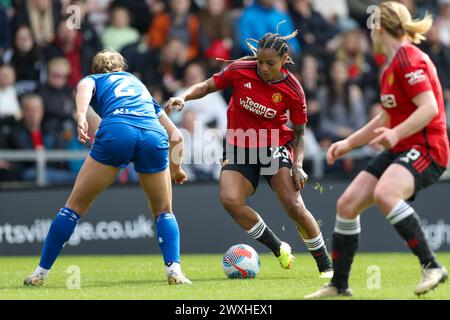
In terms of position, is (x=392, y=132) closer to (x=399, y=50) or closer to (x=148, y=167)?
(x=399, y=50)

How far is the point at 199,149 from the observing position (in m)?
14.5

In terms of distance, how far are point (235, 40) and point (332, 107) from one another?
6.44ft

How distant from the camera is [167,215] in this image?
8633 mm

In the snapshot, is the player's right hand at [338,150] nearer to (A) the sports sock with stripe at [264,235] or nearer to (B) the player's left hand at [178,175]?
(B) the player's left hand at [178,175]

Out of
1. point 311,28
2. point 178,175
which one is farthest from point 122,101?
point 311,28

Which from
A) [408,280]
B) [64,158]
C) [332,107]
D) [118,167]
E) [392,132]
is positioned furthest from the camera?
[332,107]

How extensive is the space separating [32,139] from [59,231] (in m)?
6.49

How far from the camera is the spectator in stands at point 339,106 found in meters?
15.9

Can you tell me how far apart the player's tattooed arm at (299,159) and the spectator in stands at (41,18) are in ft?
23.6

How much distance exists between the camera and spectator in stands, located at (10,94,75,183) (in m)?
14.6

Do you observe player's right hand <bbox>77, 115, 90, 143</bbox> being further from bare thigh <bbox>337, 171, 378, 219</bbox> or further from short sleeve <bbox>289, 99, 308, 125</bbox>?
short sleeve <bbox>289, 99, 308, 125</bbox>

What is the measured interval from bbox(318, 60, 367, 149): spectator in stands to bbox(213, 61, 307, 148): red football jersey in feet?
20.2

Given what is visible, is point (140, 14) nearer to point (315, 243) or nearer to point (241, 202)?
point (241, 202)

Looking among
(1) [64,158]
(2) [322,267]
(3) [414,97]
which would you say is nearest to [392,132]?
(3) [414,97]
